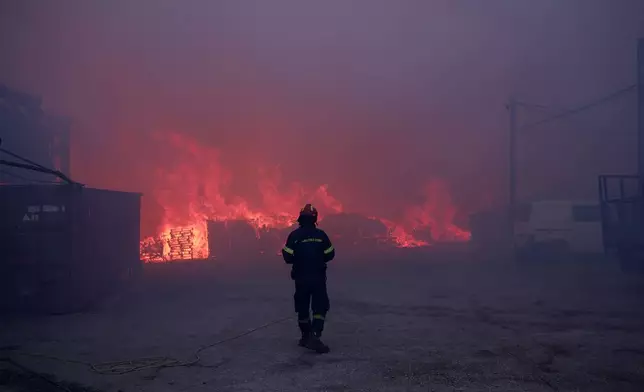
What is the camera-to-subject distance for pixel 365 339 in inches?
282

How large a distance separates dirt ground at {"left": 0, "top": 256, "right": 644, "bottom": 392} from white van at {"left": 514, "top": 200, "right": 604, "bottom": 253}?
315 centimetres

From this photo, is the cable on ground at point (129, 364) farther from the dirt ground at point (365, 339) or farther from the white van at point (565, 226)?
the white van at point (565, 226)

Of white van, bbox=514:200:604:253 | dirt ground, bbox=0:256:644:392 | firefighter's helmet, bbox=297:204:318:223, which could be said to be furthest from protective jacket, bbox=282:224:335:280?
white van, bbox=514:200:604:253

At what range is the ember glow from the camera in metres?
24.8

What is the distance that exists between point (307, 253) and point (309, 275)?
0.94ft

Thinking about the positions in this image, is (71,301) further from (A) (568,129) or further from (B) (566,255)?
(A) (568,129)

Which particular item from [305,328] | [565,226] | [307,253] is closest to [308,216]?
[307,253]

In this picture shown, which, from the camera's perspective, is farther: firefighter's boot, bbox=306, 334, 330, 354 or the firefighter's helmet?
the firefighter's helmet

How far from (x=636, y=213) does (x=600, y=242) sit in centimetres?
299

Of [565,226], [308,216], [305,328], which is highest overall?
[308,216]

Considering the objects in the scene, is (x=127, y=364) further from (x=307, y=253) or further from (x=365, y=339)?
(x=365, y=339)

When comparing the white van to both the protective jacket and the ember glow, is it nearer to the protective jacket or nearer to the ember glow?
the ember glow

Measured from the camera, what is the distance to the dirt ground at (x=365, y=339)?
5.36m

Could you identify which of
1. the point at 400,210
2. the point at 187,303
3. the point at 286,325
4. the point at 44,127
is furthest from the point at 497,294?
the point at 44,127
